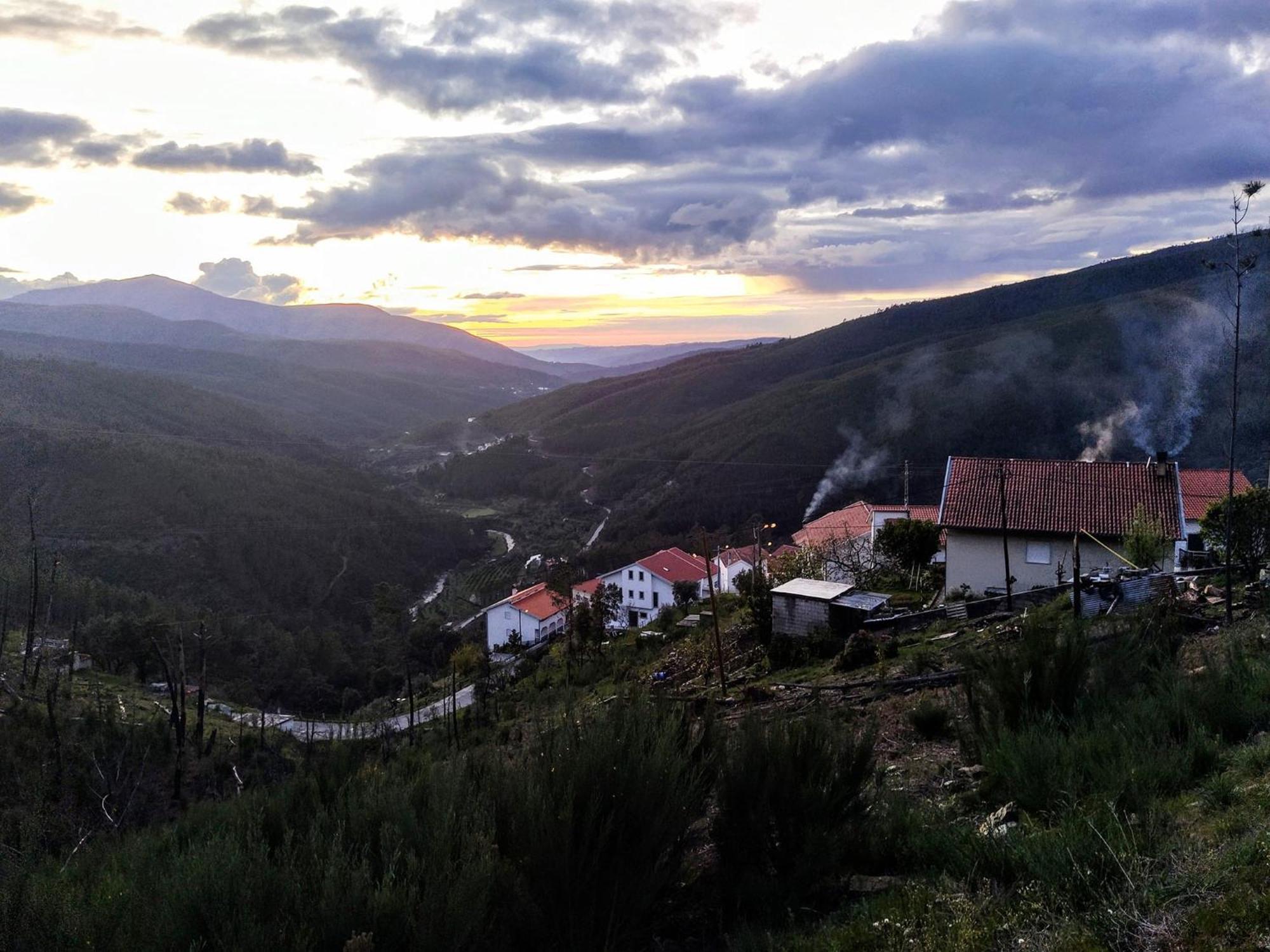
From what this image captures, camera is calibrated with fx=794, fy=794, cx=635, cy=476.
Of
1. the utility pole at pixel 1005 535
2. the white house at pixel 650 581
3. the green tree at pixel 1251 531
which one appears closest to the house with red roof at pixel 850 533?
the utility pole at pixel 1005 535

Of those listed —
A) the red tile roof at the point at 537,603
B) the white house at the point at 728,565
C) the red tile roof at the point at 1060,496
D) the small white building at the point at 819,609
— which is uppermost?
the red tile roof at the point at 1060,496

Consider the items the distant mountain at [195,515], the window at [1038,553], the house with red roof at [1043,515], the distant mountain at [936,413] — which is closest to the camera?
the house with red roof at [1043,515]

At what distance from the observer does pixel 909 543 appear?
20.9 m

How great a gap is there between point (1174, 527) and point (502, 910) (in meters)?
17.9

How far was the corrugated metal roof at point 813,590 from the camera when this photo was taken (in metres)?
15.4

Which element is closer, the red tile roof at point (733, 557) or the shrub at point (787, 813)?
the shrub at point (787, 813)

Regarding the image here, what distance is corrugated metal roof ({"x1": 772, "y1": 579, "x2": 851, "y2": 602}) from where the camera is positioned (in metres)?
15.4

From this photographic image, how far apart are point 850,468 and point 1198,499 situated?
38.7 metres

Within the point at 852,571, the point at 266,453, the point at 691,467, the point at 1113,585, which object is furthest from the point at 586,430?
the point at 1113,585

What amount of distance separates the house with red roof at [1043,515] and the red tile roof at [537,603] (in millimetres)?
23514

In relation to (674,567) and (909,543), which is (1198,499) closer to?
(909,543)

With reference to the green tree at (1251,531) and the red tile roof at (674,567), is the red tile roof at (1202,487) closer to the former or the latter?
the green tree at (1251,531)

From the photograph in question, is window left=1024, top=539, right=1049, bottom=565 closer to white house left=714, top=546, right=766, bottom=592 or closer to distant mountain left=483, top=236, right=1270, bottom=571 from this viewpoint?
white house left=714, top=546, right=766, bottom=592

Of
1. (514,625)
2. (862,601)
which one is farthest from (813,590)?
(514,625)
